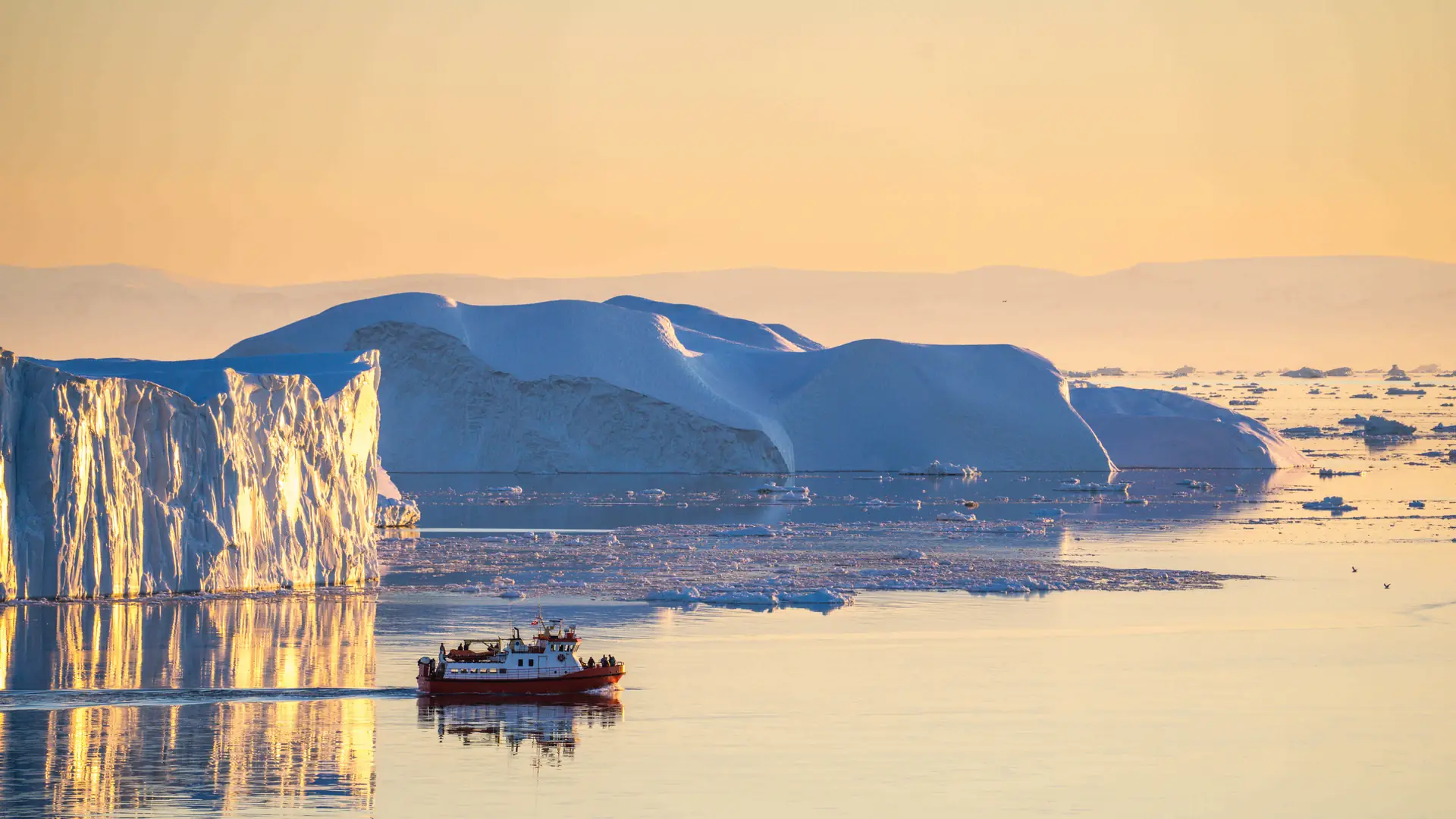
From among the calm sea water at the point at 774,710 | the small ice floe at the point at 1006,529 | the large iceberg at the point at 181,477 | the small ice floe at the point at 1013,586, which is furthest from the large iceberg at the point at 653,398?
the calm sea water at the point at 774,710

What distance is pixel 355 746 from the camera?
14.4 m

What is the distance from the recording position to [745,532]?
35094 millimetres

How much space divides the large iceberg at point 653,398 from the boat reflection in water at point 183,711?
34.0m

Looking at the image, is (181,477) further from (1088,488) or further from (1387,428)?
(1387,428)

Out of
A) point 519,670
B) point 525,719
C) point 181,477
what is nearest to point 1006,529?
point 181,477

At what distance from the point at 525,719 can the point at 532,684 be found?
3.23 ft

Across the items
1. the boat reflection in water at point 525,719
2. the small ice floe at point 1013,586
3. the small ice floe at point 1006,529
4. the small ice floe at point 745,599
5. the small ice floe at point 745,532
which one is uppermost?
the small ice floe at point 1006,529

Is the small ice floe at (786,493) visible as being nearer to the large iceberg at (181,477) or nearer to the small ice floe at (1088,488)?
the small ice floe at (1088,488)

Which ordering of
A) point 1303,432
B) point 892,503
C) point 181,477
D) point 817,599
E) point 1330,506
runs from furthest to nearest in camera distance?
point 1303,432, point 892,503, point 1330,506, point 817,599, point 181,477

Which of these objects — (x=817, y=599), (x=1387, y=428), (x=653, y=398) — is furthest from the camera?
(x=1387, y=428)

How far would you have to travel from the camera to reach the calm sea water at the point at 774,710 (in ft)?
42.2

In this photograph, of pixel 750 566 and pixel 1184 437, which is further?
pixel 1184 437

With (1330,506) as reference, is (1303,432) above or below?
above

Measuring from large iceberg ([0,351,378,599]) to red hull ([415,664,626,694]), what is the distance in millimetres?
6619
